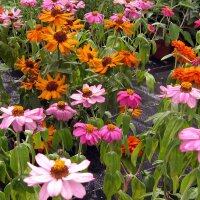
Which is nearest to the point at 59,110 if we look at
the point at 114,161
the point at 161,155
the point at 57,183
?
the point at 114,161

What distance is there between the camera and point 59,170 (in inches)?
32.7

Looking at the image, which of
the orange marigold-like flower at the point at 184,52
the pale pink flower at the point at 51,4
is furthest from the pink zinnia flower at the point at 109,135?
the pale pink flower at the point at 51,4

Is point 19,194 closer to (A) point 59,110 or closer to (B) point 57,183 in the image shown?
(A) point 59,110

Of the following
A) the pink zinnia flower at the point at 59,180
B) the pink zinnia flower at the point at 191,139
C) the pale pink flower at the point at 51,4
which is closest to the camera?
the pink zinnia flower at the point at 59,180

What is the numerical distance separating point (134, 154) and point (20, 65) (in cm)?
57

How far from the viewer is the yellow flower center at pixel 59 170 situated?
821 millimetres

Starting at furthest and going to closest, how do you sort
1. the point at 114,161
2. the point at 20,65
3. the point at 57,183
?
the point at 20,65
the point at 114,161
the point at 57,183

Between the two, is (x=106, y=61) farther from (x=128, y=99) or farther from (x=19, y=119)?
(x=19, y=119)

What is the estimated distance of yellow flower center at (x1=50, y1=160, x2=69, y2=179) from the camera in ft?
2.69

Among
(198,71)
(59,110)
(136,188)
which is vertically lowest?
(136,188)

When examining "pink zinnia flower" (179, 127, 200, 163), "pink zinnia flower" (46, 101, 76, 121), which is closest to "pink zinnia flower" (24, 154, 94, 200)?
"pink zinnia flower" (179, 127, 200, 163)

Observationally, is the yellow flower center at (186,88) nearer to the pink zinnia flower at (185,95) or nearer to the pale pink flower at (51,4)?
the pink zinnia flower at (185,95)

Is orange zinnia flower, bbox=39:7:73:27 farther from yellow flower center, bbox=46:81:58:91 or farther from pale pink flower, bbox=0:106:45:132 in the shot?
pale pink flower, bbox=0:106:45:132

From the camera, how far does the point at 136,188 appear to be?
→ 4.72 feet
